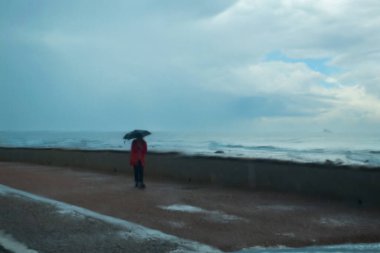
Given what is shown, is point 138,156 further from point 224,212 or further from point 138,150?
point 224,212

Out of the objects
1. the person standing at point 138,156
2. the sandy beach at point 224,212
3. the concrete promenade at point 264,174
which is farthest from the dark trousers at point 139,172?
the concrete promenade at point 264,174

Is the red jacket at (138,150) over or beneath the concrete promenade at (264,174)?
over

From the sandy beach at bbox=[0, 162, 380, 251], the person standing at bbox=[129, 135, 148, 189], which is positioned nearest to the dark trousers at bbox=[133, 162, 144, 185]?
the person standing at bbox=[129, 135, 148, 189]

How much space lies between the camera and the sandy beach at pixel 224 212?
26.2ft

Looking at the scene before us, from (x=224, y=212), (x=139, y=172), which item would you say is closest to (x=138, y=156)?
(x=139, y=172)

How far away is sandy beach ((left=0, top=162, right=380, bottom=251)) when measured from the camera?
7.97 m

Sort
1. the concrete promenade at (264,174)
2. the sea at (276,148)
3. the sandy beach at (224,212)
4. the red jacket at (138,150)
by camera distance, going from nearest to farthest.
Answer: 1. the sandy beach at (224,212)
2. the concrete promenade at (264,174)
3. the red jacket at (138,150)
4. the sea at (276,148)

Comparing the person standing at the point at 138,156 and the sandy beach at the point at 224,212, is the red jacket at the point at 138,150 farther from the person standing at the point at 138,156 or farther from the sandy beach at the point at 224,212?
the sandy beach at the point at 224,212

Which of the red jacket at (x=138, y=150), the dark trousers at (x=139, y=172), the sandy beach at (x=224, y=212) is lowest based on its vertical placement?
the sandy beach at (x=224, y=212)

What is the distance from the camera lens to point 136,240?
22.8 ft

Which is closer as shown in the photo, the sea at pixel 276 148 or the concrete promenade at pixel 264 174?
the concrete promenade at pixel 264 174

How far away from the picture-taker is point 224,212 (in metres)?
10.0

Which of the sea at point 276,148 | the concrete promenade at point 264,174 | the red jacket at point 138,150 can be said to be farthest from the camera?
the sea at point 276,148

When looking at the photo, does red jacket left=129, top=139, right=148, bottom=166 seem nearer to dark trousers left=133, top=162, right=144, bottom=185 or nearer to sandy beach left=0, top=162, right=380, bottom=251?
dark trousers left=133, top=162, right=144, bottom=185
